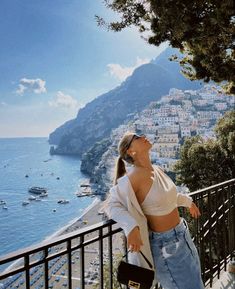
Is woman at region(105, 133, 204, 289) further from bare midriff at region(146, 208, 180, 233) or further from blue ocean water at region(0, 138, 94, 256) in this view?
blue ocean water at region(0, 138, 94, 256)

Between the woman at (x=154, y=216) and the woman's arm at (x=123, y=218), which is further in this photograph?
the woman at (x=154, y=216)

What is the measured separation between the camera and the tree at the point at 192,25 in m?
4.56

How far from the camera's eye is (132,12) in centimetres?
520

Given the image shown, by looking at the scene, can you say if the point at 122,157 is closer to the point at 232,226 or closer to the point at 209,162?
the point at 232,226

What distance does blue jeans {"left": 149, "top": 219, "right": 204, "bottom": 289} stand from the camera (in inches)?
81.7

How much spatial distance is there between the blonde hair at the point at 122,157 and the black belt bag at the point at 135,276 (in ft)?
1.62

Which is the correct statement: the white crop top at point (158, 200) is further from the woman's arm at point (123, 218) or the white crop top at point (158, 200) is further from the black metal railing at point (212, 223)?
the black metal railing at point (212, 223)

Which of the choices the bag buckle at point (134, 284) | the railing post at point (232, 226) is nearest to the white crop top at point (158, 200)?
the bag buckle at point (134, 284)

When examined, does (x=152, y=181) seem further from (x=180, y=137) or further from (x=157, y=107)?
(x=157, y=107)

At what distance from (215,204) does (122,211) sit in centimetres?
179

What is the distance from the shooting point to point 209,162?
19.5 metres

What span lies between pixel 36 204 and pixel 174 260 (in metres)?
88.6

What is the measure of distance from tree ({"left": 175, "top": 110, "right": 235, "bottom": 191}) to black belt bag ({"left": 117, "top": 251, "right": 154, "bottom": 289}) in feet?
58.1

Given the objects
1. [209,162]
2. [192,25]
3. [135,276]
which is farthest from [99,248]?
[209,162]
